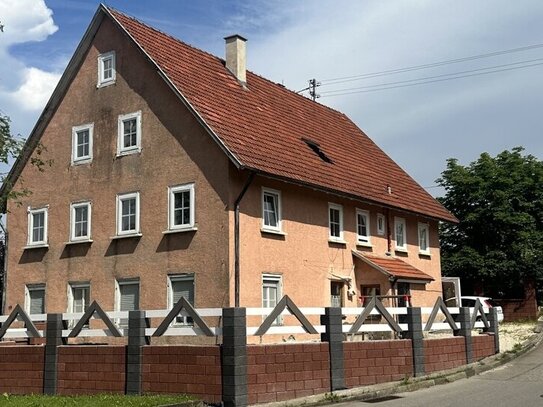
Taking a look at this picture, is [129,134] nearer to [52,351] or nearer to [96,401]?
[52,351]

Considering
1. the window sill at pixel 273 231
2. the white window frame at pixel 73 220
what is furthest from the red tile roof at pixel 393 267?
the white window frame at pixel 73 220

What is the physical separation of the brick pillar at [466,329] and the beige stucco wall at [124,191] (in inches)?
245

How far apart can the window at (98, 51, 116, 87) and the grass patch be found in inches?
464

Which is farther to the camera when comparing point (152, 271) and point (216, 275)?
point (152, 271)

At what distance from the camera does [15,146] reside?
1819 centimetres

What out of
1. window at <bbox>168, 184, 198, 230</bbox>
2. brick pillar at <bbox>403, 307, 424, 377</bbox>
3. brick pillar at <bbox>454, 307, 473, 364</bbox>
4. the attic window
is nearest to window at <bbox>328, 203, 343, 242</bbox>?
the attic window

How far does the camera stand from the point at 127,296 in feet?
69.7

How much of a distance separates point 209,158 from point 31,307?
28.4 ft

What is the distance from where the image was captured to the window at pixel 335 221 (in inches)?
920

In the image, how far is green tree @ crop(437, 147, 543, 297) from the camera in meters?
38.5

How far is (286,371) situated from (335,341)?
145 cm

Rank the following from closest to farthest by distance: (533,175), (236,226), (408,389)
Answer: (408,389), (236,226), (533,175)

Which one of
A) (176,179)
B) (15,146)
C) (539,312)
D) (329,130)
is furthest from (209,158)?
(539,312)

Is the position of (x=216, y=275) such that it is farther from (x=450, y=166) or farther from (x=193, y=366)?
(x=450, y=166)
